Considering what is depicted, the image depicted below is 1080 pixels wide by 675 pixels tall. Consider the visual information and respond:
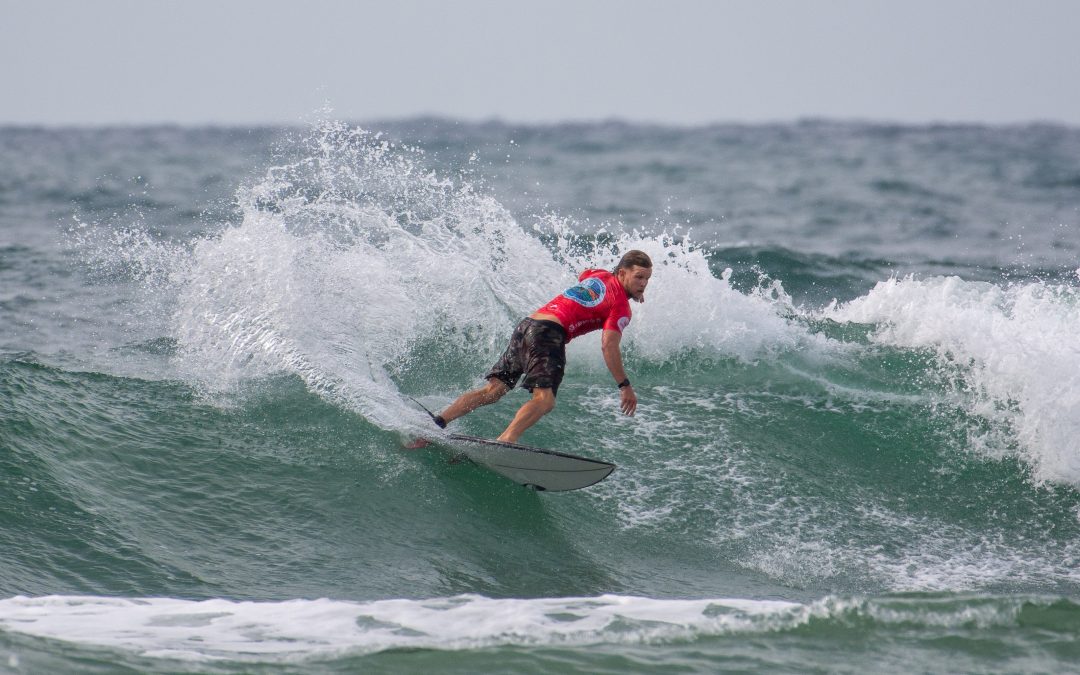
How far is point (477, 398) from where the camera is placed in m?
8.03

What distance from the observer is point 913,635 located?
5.43 metres

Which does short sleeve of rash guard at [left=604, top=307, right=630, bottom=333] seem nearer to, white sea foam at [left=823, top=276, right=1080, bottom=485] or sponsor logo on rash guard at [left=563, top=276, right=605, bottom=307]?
sponsor logo on rash guard at [left=563, top=276, right=605, bottom=307]

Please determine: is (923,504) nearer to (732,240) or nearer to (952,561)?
(952,561)

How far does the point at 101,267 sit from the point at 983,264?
13.2 m

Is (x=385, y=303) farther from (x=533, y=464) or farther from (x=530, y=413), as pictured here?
(x=533, y=464)

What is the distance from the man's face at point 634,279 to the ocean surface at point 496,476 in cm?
142

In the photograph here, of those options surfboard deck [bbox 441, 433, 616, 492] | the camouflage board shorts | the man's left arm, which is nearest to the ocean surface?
surfboard deck [bbox 441, 433, 616, 492]

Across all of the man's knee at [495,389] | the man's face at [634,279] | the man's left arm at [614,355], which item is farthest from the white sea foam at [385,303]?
the man's face at [634,279]

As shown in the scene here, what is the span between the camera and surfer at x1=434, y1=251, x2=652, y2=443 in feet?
24.7

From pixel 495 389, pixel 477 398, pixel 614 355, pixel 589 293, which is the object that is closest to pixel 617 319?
pixel 614 355

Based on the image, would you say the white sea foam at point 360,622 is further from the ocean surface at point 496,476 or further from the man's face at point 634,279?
the man's face at point 634,279

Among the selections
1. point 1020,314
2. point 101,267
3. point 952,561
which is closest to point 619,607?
point 952,561

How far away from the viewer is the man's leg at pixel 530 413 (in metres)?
7.59

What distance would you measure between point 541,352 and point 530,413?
46 centimetres
